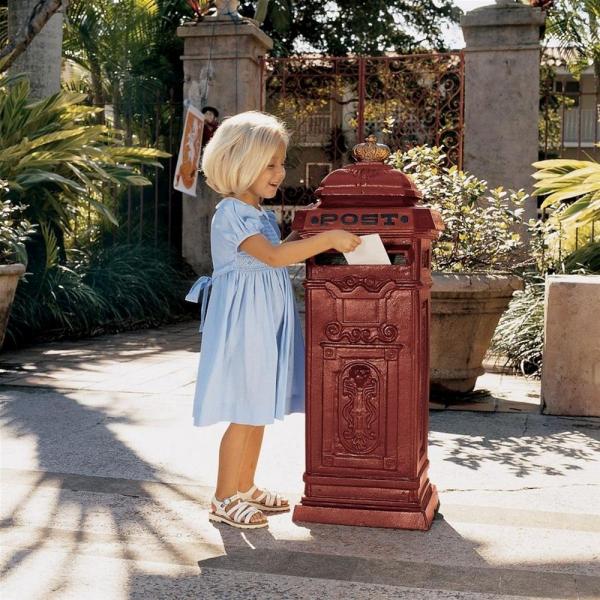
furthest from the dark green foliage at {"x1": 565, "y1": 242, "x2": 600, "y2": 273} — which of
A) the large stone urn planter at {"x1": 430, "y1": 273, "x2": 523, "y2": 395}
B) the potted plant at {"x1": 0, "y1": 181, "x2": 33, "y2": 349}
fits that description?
the potted plant at {"x1": 0, "y1": 181, "x2": 33, "y2": 349}

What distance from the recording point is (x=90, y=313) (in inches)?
375

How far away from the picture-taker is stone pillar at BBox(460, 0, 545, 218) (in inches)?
406

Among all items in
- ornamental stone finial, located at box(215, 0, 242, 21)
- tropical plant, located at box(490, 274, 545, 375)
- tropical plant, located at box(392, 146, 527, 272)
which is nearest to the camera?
tropical plant, located at box(392, 146, 527, 272)

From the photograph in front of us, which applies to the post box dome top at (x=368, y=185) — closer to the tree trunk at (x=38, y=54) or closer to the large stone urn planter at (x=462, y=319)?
the large stone urn planter at (x=462, y=319)

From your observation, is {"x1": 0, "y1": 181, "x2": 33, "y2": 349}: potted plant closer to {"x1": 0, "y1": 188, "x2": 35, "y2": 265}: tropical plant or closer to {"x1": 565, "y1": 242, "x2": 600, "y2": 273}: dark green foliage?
{"x1": 0, "y1": 188, "x2": 35, "y2": 265}: tropical plant

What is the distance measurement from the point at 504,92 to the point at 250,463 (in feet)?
24.5

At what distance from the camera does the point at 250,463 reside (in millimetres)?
3908

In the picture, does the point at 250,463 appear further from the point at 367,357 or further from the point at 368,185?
the point at 368,185

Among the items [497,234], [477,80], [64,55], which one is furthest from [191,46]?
[497,234]

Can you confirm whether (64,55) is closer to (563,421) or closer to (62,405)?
(62,405)

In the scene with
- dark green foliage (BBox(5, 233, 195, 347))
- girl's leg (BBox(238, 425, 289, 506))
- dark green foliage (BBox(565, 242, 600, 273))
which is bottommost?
girl's leg (BBox(238, 425, 289, 506))

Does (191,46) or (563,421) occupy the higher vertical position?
(191,46)

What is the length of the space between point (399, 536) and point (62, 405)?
3.08 m

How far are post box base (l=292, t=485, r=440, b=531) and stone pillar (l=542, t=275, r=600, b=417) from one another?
224cm
